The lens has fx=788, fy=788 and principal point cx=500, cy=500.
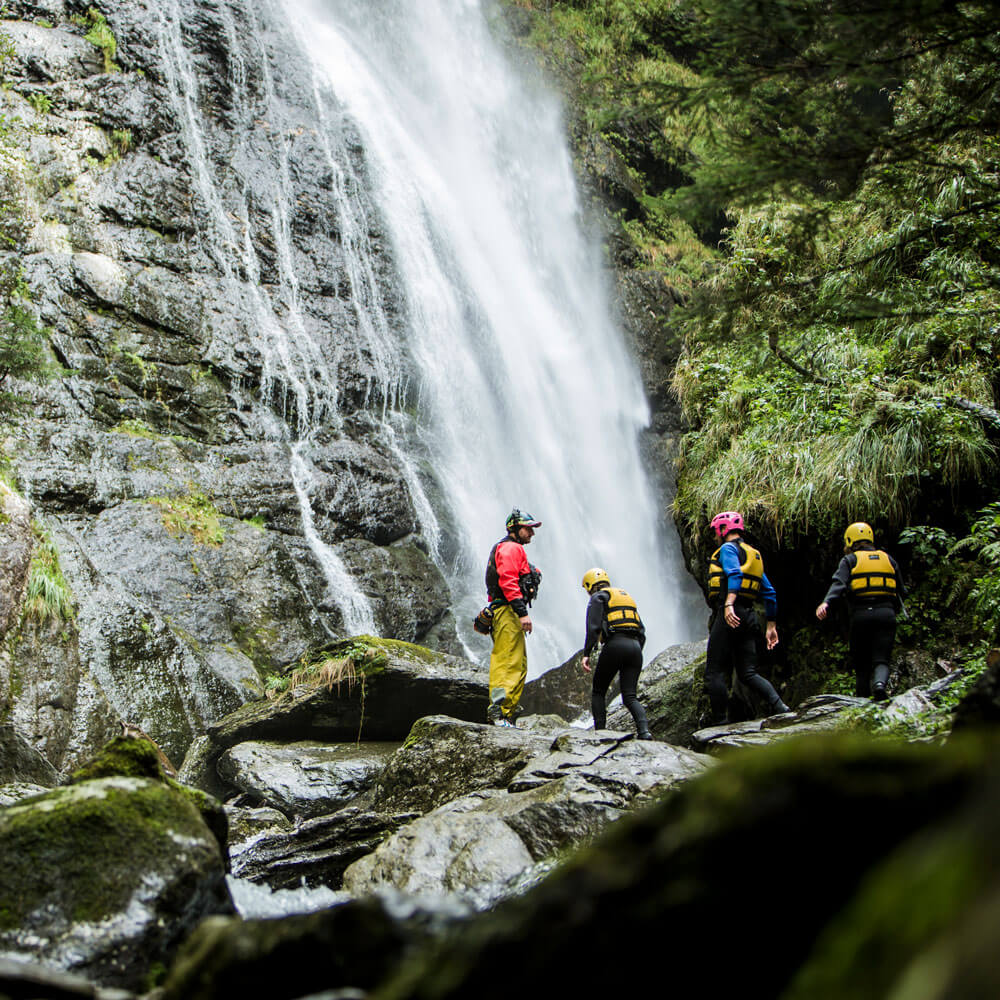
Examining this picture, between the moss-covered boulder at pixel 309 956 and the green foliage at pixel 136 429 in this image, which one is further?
the green foliage at pixel 136 429

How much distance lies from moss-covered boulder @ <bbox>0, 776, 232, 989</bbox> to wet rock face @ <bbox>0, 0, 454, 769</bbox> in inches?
233

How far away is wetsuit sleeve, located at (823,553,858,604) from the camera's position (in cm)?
688

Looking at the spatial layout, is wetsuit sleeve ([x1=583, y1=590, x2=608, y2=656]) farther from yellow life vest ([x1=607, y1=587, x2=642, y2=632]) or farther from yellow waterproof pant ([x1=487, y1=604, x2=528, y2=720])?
yellow waterproof pant ([x1=487, y1=604, x2=528, y2=720])

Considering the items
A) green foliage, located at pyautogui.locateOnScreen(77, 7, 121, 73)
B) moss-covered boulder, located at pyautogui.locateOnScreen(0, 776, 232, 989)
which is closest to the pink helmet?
moss-covered boulder, located at pyautogui.locateOnScreen(0, 776, 232, 989)

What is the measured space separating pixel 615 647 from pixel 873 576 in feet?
7.64

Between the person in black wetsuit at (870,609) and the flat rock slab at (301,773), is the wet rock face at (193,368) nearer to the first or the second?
the flat rock slab at (301,773)

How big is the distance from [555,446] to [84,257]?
34.7ft

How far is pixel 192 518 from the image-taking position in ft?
39.7

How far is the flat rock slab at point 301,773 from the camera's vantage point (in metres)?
7.50

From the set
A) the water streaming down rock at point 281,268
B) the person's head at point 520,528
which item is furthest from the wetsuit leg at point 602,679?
the water streaming down rock at point 281,268

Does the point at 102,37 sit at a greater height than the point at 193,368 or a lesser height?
greater

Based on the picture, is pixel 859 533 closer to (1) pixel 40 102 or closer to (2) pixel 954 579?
(2) pixel 954 579

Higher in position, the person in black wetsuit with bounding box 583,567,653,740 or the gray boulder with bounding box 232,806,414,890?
the person in black wetsuit with bounding box 583,567,653,740

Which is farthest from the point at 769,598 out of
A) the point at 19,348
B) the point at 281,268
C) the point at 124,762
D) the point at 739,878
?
the point at 281,268
